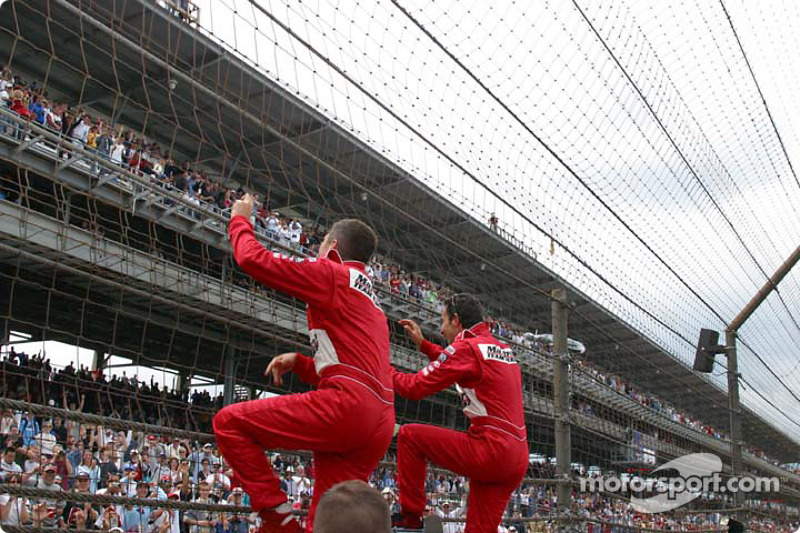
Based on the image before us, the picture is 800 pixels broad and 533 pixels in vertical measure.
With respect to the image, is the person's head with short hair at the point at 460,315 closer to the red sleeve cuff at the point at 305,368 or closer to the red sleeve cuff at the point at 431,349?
the red sleeve cuff at the point at 431,349

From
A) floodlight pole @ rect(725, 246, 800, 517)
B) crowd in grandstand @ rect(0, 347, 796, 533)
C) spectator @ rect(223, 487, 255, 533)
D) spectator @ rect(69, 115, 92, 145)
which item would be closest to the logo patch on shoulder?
crowd in grandstand @ rect(0, 347, 796, 533)

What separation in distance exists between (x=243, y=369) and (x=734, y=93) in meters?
9.53

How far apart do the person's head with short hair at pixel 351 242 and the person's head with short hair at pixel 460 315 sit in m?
1.25

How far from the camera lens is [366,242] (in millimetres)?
3719

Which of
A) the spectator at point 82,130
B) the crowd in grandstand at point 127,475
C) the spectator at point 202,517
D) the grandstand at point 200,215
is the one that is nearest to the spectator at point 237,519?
the crowd in grandstand at point 127,475

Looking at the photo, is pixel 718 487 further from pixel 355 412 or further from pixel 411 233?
pixel 355 412

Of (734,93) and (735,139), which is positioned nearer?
(734,93)

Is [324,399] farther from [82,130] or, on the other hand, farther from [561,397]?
[82,130]

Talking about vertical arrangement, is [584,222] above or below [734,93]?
below

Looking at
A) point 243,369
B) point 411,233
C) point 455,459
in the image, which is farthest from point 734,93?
point 243,369

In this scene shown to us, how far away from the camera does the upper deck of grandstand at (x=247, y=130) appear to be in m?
5.52

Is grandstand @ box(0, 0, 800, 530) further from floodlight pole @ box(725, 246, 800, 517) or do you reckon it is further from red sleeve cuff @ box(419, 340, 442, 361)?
floodlight pole @ box(725, 246, 800, 517)

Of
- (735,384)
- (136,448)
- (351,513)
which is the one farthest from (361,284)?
(735,384)

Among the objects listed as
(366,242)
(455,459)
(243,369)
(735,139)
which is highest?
(735,139)
